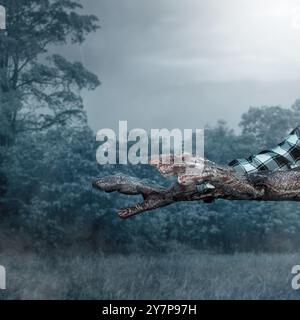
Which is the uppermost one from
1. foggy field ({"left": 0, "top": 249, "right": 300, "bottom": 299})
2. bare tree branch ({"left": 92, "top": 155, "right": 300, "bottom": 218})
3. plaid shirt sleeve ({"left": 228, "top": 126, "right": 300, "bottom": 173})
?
plaid shirt sleeve ({"left": 228, "top": 126, "right": 300, "bottom": 173})

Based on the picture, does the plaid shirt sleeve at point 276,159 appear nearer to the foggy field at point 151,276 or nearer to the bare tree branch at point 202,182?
the bare tree branch at point 202,182

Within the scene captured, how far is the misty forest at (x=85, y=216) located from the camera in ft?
10.0

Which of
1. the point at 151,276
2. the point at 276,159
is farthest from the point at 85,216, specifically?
the point at 276,159

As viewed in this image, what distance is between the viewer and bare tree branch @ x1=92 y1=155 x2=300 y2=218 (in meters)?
1.49

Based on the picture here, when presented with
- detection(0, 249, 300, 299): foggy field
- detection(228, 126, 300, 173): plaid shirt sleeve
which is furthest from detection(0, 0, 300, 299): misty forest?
detection(228, 126, 300, 173): plaid shirt sleeve

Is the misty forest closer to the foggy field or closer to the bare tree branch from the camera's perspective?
the foggy field

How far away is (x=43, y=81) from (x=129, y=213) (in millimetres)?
1660

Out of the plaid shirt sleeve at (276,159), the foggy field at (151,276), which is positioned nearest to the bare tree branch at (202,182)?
the plaid shirt sleeve at (276,159)

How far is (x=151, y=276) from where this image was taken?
3.05m

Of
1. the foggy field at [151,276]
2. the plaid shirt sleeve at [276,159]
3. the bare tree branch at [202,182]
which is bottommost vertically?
the foggy field at [151,276]

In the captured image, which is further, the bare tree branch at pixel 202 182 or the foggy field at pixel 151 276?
the foggy field at pixel 151 276

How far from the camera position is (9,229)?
10.2 feet

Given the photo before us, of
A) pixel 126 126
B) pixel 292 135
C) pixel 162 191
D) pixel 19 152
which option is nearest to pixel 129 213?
pixel 162 191

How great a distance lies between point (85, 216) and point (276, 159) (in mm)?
1487
